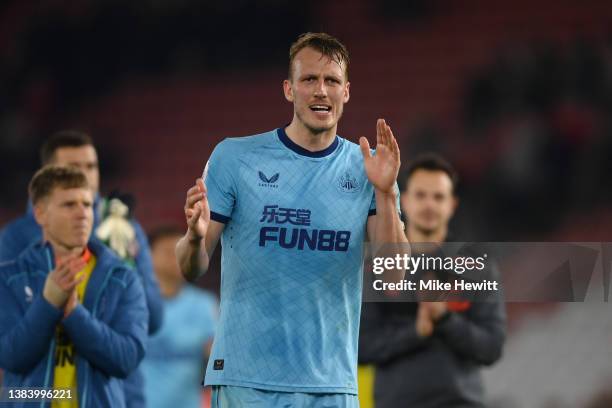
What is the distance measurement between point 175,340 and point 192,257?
171 inches

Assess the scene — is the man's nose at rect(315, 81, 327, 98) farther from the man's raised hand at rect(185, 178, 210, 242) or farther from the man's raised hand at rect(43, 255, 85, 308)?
the man's raised hand at rect(43, 255, 85, 308)

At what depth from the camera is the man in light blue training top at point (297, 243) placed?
392cm

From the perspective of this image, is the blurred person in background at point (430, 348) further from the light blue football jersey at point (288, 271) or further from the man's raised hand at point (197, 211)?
the man's raised hand at point (197, 211)

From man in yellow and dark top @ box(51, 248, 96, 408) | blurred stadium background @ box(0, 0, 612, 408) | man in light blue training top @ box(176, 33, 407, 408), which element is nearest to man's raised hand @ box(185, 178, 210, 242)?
man in light blue training top @ box(176, 33, 407, 408)

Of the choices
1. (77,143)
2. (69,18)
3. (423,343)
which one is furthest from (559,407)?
(69,18)

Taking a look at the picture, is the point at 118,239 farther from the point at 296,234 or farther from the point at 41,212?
the point at 296,234

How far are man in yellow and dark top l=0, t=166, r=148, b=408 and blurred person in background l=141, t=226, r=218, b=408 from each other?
2.79 m

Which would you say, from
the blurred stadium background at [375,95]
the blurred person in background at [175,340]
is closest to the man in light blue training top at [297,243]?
the blurred person in background at [175,340]

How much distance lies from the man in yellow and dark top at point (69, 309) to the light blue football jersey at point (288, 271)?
836 mm

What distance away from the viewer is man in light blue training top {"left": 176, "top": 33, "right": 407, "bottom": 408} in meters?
3.92

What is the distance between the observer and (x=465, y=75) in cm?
1400

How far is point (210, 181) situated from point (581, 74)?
32.6ft

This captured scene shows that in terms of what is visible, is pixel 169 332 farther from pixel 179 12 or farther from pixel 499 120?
pixel 179 12

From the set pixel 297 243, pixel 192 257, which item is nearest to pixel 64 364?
pixel 192 257
